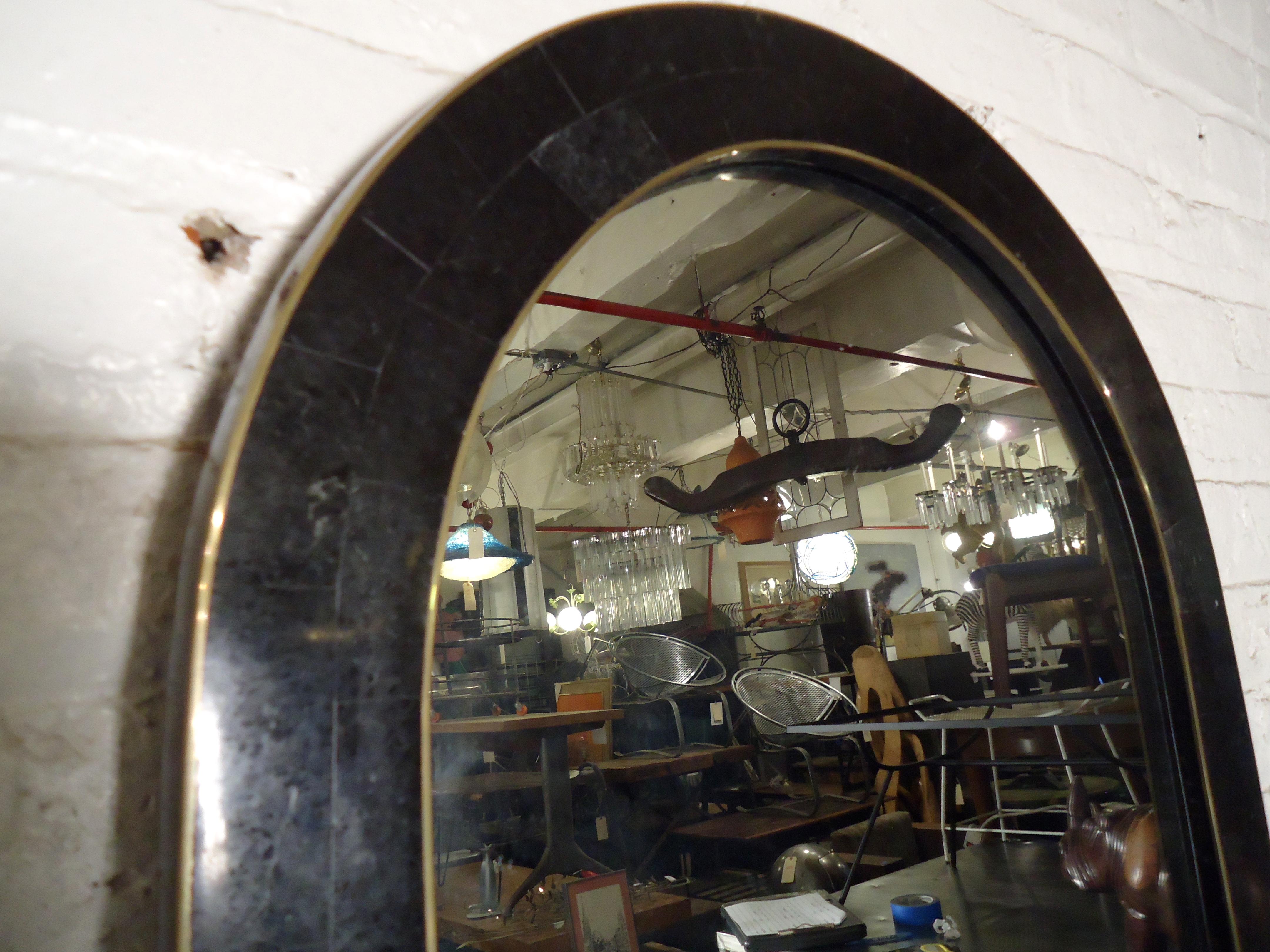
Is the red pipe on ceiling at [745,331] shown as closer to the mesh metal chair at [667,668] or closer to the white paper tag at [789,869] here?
the mesh metal chair at [667,668]

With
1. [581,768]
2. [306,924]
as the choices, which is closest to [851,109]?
[581,768]

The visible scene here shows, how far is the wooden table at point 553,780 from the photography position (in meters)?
0.55

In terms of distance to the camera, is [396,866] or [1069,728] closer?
[396,866]

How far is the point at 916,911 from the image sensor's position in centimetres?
78

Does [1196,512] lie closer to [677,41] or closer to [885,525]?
[885,525]

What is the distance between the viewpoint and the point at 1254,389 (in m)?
1.05

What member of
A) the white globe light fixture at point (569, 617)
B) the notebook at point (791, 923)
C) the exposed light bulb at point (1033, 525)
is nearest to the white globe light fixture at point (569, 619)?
the white globe light fixture at point (569, 617)

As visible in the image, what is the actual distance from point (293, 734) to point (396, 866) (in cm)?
8

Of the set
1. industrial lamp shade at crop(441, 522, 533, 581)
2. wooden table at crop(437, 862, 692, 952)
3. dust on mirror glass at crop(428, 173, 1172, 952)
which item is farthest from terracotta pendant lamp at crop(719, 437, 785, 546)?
wooden table at crop(437, 862, 692, 952)

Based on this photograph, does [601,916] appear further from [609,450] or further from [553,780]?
[609,450]

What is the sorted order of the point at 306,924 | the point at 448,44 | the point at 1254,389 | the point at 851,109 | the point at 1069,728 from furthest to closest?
the point at 1254,389
the point at 1069,728
the point at 851,109
the point at 448,44
the point at 306,924

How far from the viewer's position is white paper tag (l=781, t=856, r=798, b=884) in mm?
713

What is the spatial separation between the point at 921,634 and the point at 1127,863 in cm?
28

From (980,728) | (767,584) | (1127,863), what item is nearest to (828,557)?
(767,584)
